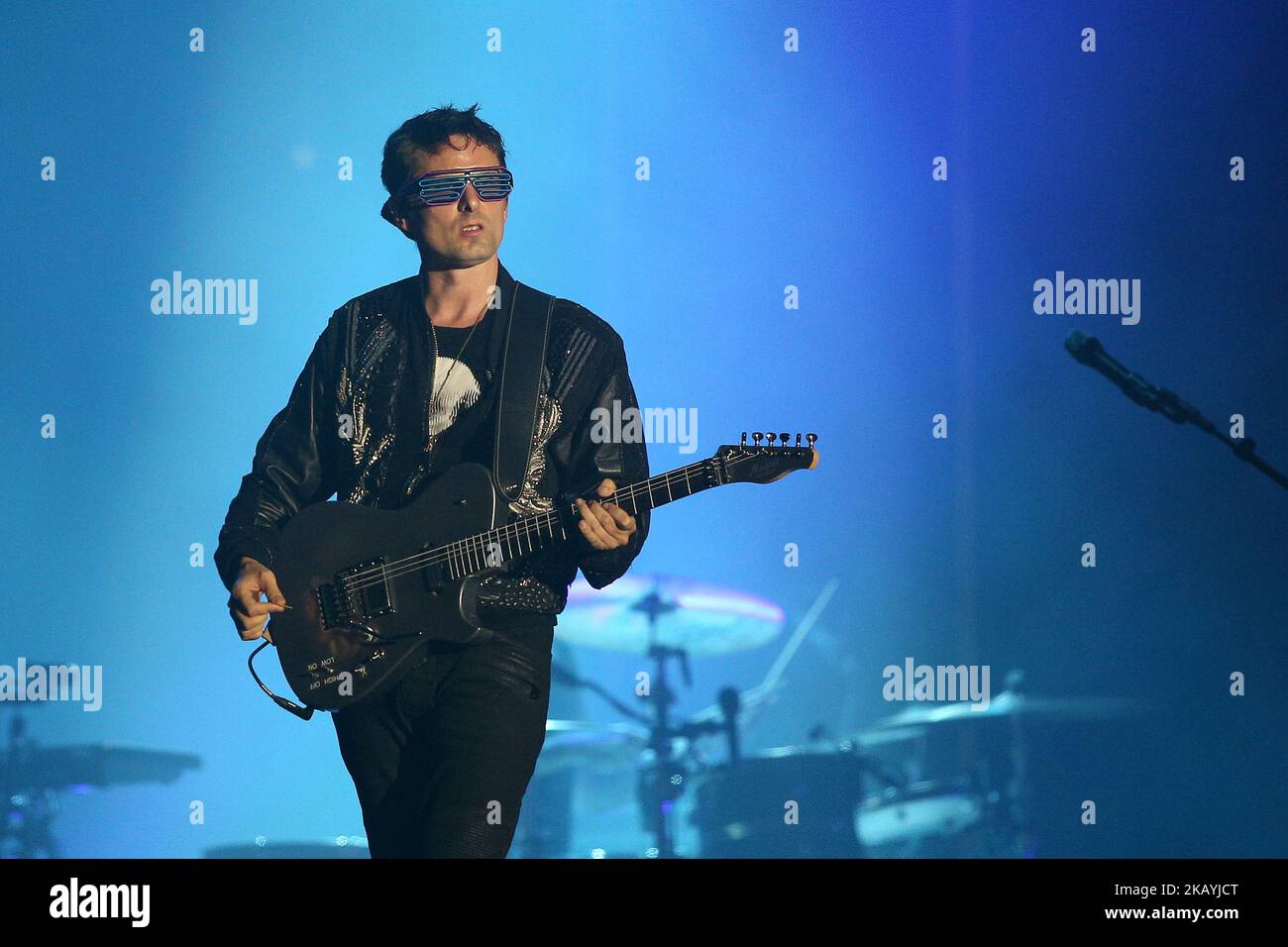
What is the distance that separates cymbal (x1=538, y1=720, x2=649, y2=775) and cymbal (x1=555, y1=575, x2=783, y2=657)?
0.26 m

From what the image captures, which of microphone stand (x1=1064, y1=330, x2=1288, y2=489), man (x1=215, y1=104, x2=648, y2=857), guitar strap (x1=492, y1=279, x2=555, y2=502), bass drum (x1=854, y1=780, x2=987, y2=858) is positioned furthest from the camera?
bass drum (x1=854, y1=780, x2=987, y2=858)

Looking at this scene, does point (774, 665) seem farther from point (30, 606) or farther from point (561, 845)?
point (30, 606)

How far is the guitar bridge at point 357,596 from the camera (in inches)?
163

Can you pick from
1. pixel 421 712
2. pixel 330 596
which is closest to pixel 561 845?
pixel 421 712

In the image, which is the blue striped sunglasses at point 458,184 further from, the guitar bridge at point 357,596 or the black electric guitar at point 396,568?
the guitar bridge at point 357,596

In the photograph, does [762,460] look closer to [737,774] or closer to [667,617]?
[667,617]

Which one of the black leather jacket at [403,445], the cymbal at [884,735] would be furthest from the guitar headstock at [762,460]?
the cymbal at [884,735]

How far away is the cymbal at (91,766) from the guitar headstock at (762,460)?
1954mm

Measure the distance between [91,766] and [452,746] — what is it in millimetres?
1471

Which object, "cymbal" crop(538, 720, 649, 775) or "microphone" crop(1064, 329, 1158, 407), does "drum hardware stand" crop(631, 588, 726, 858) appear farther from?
"microphone" crop(1064, 329, 1158, 407)

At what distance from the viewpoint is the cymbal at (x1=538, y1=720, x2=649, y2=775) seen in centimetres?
465

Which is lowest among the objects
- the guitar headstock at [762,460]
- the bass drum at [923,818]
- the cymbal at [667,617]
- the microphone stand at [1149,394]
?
the bass drum at [923,818]

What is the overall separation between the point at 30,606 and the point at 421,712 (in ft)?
5.15

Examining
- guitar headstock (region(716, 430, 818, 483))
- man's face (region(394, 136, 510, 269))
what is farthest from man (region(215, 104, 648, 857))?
guitar headstock (region(716, 430, 818, 483))
